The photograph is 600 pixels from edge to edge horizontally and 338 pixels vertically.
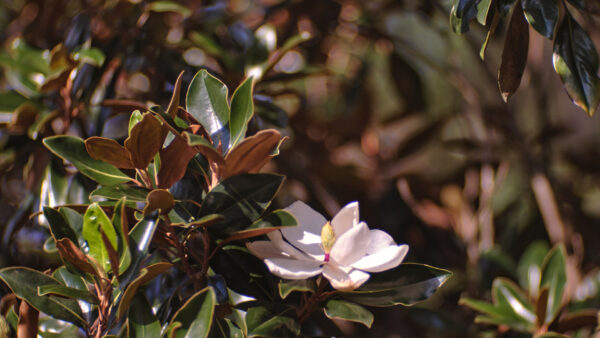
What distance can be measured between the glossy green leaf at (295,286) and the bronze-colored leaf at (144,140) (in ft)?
0.61

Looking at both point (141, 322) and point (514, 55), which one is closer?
point (141, 322)

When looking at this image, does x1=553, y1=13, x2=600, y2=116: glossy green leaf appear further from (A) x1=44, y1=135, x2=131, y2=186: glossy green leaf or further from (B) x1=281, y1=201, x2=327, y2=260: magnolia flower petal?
(A) x1=44, y1=135, x2=131, y2=186: glossy green leaf

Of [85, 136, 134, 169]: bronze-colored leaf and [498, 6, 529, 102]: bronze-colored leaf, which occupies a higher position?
[498, 6, 529, 102]: bronze-colored leaf

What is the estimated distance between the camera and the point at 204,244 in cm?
57

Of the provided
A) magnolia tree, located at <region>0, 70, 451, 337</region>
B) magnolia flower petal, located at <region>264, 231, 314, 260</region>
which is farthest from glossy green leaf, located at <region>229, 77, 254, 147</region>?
magnolia flower petal, located at <region>264, 231, 314, 260</region>

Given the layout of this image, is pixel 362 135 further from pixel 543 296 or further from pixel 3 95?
pixel 3 95

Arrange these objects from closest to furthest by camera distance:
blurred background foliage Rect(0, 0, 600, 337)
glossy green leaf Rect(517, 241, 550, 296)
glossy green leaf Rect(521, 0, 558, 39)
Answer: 1. glossy green leaf Rect(521, 0, 558, 39)
2. blurred background foliage Rect(0, 0, 600, 337)
3. glossy green leaf Rect(517, 241, 550, 296)

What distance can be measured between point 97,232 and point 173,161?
Answer: 4.1 inches

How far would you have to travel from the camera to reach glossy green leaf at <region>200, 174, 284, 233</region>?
52 cm

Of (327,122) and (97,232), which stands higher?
(97,232)

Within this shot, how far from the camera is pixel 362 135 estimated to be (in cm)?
158

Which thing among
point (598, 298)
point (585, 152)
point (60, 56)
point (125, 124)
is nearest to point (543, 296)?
point (598, 298)

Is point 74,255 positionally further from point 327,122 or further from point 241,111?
point 327,122

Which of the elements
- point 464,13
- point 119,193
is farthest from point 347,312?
point 464,13
